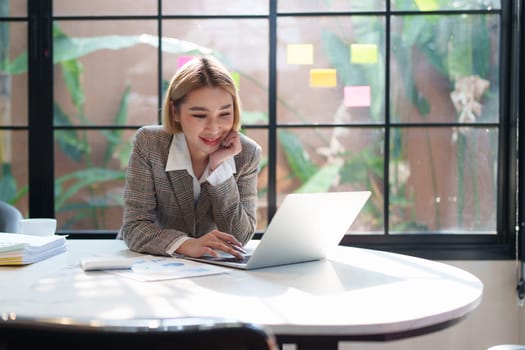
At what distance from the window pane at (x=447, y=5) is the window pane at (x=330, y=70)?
18 cm

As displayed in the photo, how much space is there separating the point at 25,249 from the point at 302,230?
74cm

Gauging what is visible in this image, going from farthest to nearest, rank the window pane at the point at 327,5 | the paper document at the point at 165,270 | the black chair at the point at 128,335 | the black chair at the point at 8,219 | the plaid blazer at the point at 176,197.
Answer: the window pane at the point at 327,5 < the black chair at the point at 8,219 < the plaid blazer at the point at 176,197 < the paper document at the point at 165,270 < the black chair at the point at 128,335

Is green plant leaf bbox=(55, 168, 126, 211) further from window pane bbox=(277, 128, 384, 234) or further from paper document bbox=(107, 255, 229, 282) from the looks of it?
paper document bbox=(107, 255, 229, 282)

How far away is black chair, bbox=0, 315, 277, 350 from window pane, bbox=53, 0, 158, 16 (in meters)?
2.99

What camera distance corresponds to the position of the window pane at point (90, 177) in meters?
3.64

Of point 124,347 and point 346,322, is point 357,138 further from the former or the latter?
point 124,347

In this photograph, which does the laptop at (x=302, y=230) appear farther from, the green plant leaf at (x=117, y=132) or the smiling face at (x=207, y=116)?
the green plant leaf at (x=117, y=132)

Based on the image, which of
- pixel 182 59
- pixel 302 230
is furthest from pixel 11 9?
pixel 302 230

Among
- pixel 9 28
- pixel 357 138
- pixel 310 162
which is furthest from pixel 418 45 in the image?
pixel 9 28

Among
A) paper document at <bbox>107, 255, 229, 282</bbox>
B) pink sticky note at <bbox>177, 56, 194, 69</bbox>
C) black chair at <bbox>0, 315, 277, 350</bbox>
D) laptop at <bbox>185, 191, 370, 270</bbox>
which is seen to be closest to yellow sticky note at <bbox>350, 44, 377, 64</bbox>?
pink sticky note at <bbox>177, 56, 194, 69</bbox>

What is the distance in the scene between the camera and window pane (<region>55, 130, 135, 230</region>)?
11.9 ft

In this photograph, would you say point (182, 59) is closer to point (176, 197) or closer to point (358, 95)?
point (358, 95)

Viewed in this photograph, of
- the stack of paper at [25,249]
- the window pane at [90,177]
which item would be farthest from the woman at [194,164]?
the window pane at [90,177]

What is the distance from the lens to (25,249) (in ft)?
6.32
